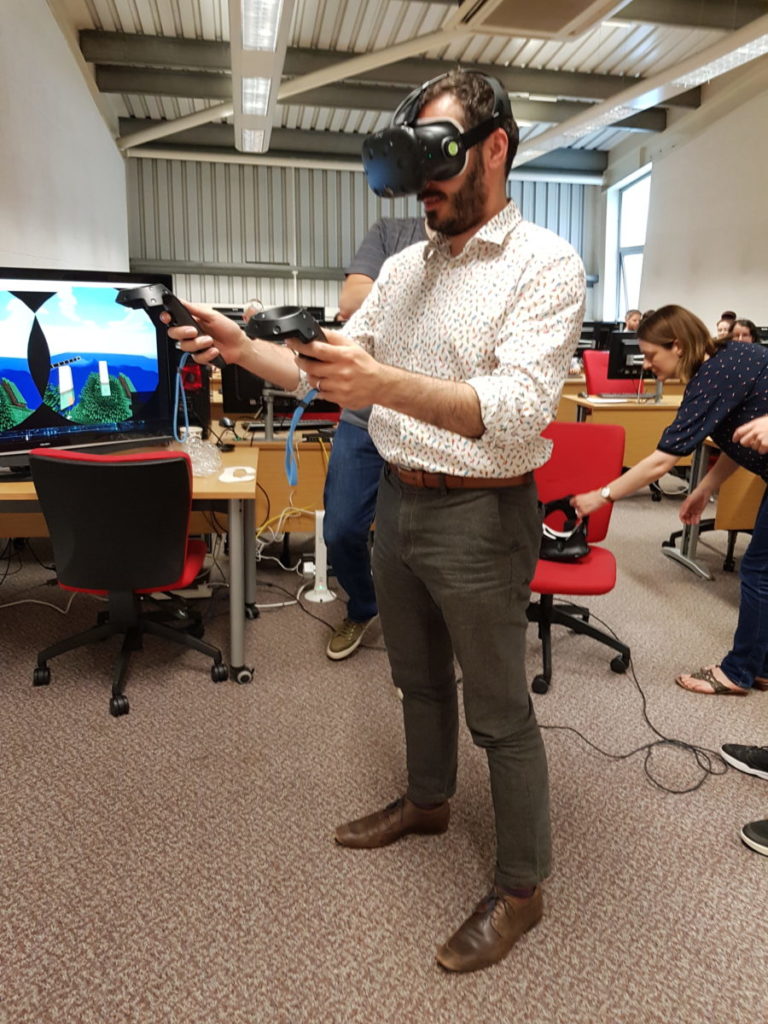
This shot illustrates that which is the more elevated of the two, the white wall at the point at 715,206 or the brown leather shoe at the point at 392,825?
the white wall at the point at 715,206

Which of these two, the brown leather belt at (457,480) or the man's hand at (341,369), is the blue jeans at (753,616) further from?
the man's hand at (341,369)

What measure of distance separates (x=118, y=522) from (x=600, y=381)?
4258mm

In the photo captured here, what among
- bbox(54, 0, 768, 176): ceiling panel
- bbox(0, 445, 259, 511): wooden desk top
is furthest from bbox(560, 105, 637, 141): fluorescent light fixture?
bbox(0, 445, 259, 511): wooden desk top

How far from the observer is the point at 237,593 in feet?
8.00

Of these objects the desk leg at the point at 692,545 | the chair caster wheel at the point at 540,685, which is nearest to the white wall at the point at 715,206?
the desk leg at the point at 692,545

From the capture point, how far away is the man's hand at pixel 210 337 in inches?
50.1

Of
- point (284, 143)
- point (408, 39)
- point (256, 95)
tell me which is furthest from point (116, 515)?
point (284, 143)

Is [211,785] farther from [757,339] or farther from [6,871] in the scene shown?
[757,339]

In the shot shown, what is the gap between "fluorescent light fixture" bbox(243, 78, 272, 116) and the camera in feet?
18.8

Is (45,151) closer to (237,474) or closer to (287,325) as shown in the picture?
(237,474)

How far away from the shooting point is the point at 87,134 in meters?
6.55

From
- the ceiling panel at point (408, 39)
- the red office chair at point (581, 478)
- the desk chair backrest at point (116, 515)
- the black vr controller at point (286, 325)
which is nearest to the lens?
the black vr controller at point (286, 325)

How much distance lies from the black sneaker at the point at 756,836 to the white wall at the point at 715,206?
6.44m

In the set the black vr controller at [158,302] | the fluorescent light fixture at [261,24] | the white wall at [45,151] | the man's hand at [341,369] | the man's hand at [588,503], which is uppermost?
the fluorescent light fixture at [261,24]
